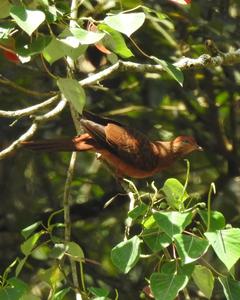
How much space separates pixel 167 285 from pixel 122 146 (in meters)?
2.20

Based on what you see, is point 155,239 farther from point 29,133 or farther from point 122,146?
point 122,146

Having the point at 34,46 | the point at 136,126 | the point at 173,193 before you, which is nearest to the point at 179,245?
the point at 173,193

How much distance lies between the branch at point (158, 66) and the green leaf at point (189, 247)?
102 centimetres

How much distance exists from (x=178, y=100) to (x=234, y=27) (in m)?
0.88

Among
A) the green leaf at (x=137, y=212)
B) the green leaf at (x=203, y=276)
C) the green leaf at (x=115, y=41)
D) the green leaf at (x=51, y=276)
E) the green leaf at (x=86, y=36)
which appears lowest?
the green leaf at (x=51, y=276)

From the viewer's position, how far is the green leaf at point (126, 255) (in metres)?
2.73

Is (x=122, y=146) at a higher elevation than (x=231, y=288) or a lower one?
lower

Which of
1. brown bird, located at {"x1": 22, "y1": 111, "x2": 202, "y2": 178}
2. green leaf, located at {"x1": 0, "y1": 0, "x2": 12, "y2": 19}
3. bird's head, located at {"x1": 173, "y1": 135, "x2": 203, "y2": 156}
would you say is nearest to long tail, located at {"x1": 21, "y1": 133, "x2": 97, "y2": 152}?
brown bird, located at {"x1": 22, "y1": 111, "x2": 202, "y2": 178}

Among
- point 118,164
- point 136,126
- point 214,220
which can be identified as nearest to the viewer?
point 214,220

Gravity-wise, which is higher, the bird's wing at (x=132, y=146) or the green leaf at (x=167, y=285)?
the green leaf at (x=167, y=285)

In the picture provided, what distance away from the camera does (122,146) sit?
483 cm

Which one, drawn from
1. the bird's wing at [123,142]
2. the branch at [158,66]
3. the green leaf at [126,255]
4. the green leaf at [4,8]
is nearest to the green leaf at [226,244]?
the green leaf at [126,255]

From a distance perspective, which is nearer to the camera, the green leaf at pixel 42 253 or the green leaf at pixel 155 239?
the green leaf at pixel 155 239

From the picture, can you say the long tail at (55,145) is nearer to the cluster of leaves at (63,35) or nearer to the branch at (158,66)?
the branch at (158,66)
